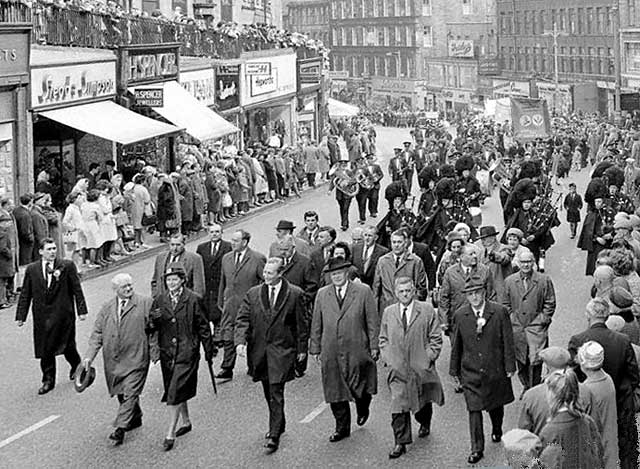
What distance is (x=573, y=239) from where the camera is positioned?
82.0ft

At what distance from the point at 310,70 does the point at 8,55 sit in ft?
89.2

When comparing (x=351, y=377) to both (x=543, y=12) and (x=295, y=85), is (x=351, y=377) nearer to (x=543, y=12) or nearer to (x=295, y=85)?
(x=295, y=85)

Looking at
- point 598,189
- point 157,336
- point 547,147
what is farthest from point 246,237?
point 547,147

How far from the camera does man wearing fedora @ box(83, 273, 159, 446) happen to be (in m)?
11.2

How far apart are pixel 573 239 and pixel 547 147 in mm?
15327

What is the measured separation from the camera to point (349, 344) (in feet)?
36.3

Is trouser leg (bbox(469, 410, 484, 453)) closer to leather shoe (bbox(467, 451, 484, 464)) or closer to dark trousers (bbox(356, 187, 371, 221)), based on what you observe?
leather shoe (bbox(467, 451, 484, 464))

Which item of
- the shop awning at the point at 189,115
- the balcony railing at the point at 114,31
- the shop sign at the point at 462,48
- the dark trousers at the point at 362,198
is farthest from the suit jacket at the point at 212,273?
the shop sign at the point at 462,48

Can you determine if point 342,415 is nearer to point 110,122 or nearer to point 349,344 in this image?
point 349,344

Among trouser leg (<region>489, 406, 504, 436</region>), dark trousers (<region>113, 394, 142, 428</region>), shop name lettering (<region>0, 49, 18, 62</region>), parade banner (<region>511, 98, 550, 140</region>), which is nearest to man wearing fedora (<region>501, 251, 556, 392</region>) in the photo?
trouser leg (<region>489, 406, 504, 436</region>)

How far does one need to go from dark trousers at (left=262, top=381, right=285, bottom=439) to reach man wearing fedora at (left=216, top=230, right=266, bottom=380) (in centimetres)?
232

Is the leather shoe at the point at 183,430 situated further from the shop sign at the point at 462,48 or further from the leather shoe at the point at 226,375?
the shop sign at the point at 462,48

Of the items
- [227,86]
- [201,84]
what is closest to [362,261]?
[201,84]

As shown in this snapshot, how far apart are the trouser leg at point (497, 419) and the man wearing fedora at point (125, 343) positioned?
2984 mm
